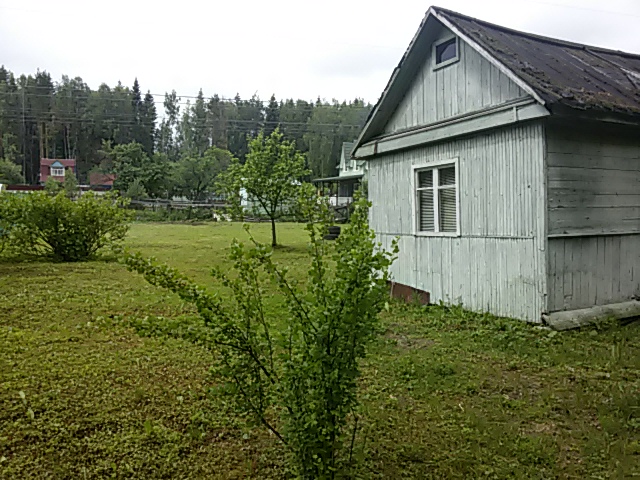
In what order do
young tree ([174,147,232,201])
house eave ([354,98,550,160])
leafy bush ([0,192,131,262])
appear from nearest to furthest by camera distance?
house eave ([354,98,550,160]) → leafy bush ([0,192,131,262]) → young tree ([174,147,232,201])

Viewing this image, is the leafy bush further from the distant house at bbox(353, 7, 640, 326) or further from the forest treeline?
the forest treeline

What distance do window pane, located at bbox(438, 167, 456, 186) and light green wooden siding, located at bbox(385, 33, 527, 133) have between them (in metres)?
0.80

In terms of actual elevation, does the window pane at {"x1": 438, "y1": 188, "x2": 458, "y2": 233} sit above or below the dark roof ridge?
below

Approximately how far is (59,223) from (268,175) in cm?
651

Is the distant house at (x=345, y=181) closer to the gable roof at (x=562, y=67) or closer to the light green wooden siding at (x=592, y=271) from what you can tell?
the gable roof at (x=562, y=67)

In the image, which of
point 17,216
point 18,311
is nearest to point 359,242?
point 18,311

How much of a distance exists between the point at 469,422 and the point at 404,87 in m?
6.30

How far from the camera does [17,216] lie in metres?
11.3

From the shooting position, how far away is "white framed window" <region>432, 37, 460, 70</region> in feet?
24.3

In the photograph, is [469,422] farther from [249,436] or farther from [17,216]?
[17,216]

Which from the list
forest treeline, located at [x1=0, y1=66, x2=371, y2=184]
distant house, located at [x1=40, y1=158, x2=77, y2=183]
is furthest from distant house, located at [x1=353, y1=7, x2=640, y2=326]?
distant house, located at [x1=40, y1=158, x2=77, y2=183]

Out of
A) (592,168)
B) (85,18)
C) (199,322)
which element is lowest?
(199,322)

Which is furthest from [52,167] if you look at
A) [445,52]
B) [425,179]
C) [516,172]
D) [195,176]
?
[516,172]

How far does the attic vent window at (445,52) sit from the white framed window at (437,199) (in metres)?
1.55
